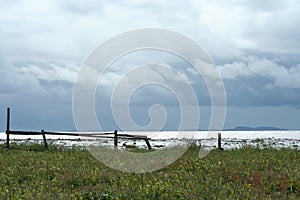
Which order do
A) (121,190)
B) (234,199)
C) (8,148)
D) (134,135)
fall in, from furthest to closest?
(134,135), (8,148), (121,190), (234,199)

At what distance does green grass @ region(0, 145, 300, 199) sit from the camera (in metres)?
14.3

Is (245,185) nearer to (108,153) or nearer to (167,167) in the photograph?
(167,167)

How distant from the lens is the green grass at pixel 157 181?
46.9 ft

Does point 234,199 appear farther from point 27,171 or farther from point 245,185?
point 27,171

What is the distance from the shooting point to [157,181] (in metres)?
15.9

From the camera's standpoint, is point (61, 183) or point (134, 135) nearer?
point (61, 183)

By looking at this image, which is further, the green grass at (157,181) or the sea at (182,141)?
the sea at (182,141)

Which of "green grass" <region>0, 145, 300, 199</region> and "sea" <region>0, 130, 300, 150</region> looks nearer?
"green grass" <region>0, 145, 300, 199</region>

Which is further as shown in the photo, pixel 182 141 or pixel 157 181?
pixel 182 141

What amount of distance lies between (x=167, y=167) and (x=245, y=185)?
462 centimetres

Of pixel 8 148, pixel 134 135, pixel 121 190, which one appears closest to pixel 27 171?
pixel 121 190

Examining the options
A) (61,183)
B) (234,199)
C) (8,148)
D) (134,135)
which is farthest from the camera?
(134,135)

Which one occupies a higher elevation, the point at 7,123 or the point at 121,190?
the point at 7,123

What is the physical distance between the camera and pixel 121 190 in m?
14.7
